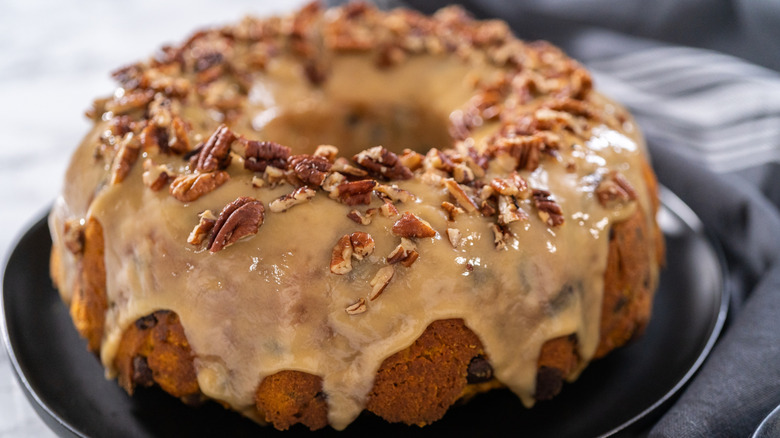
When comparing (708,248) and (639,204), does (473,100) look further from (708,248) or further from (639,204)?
(708,248)

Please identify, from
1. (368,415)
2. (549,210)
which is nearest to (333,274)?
(368,415)

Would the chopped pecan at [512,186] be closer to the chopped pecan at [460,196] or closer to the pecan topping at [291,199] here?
the chopped pecan at [460,196]

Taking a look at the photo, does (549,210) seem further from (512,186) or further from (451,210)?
(451,210)

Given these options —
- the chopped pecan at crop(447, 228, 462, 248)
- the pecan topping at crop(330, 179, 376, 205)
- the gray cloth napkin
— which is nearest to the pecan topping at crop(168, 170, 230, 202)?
the pecan topping at crop(330, 179, 376, 205)

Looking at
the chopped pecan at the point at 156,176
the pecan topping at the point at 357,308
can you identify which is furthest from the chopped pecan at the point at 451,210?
the chopped pecan at the point at 156,176

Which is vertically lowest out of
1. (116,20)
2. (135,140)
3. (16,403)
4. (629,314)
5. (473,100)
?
(116,20)

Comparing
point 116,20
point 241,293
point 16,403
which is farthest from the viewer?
point 116,20

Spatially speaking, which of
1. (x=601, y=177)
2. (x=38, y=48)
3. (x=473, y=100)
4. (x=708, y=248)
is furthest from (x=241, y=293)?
(x=38, y=48)

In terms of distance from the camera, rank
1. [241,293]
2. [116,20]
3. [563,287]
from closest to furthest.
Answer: [241,293] → [563,287] → [116,20]
